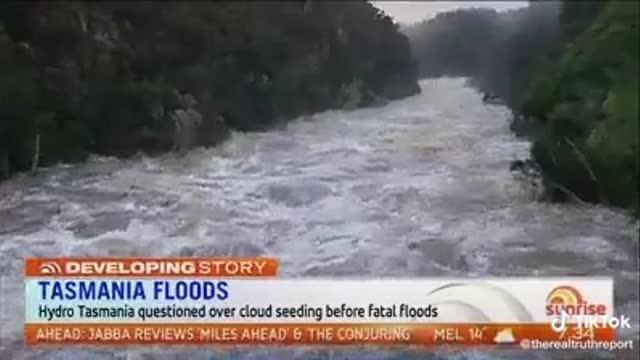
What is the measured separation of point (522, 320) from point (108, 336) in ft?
3.18

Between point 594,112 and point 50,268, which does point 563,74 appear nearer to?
point 594,112

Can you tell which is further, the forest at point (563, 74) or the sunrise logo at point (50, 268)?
the forest at point (563, 74)

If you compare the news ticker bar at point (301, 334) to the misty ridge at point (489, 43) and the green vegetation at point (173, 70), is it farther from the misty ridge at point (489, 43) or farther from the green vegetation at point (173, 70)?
the misty ridge at point (489, 43)

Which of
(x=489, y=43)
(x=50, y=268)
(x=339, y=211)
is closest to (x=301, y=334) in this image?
(x=339, y=211)

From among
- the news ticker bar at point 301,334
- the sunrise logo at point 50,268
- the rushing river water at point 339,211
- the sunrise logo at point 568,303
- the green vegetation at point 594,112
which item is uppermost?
the green vegetation at point 594,112

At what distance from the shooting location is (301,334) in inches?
86.8

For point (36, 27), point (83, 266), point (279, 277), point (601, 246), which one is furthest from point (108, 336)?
point (601, 246)

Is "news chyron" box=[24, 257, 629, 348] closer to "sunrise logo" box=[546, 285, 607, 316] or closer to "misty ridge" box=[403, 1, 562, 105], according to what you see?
"sunrise logo" box=[546, 285, 607, 316]

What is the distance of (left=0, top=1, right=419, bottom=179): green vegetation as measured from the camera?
7.30 ft

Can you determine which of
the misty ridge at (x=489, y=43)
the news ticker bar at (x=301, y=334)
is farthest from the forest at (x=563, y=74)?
the news ticker bar at (x=301, y=334)

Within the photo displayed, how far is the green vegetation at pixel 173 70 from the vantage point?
222cm

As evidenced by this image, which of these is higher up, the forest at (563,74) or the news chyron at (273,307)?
the forest at (563,74)

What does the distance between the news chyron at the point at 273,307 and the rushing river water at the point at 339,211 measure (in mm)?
28

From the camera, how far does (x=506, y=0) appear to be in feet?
7.88
